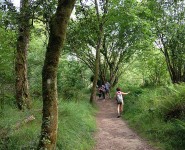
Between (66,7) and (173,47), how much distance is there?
15600 mm

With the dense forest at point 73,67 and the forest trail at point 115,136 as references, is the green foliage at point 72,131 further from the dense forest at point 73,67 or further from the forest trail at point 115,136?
the forest trail at point 115,136

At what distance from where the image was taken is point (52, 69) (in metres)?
5.62

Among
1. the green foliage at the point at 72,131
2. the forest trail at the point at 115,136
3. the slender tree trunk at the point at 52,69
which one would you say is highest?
the slender tree trunk at the point at 52,69

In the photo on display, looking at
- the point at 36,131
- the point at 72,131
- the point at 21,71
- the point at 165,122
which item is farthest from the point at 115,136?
the point at 21,71

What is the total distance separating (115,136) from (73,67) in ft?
43.3

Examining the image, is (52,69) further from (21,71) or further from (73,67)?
(73,67)

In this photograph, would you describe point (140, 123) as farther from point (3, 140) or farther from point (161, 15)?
point (161, 15)

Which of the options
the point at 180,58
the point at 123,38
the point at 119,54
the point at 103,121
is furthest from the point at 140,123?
the point at 119,54

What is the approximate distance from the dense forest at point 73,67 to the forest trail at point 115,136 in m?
0.34

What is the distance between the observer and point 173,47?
1956 centimetres

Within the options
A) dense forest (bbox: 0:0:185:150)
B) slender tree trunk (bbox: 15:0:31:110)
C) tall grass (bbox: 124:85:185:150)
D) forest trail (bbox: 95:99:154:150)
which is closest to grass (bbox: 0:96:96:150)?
dense forest (bbox: 0:0:185:150)

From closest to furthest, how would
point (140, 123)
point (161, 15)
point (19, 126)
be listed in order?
point (19, 126) → point (140, 123) → point (161, 15)

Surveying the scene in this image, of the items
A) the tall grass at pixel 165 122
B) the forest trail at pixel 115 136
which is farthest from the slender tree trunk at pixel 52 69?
the tall grass at pixel 165 122

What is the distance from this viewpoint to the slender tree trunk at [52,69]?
18.0ft
